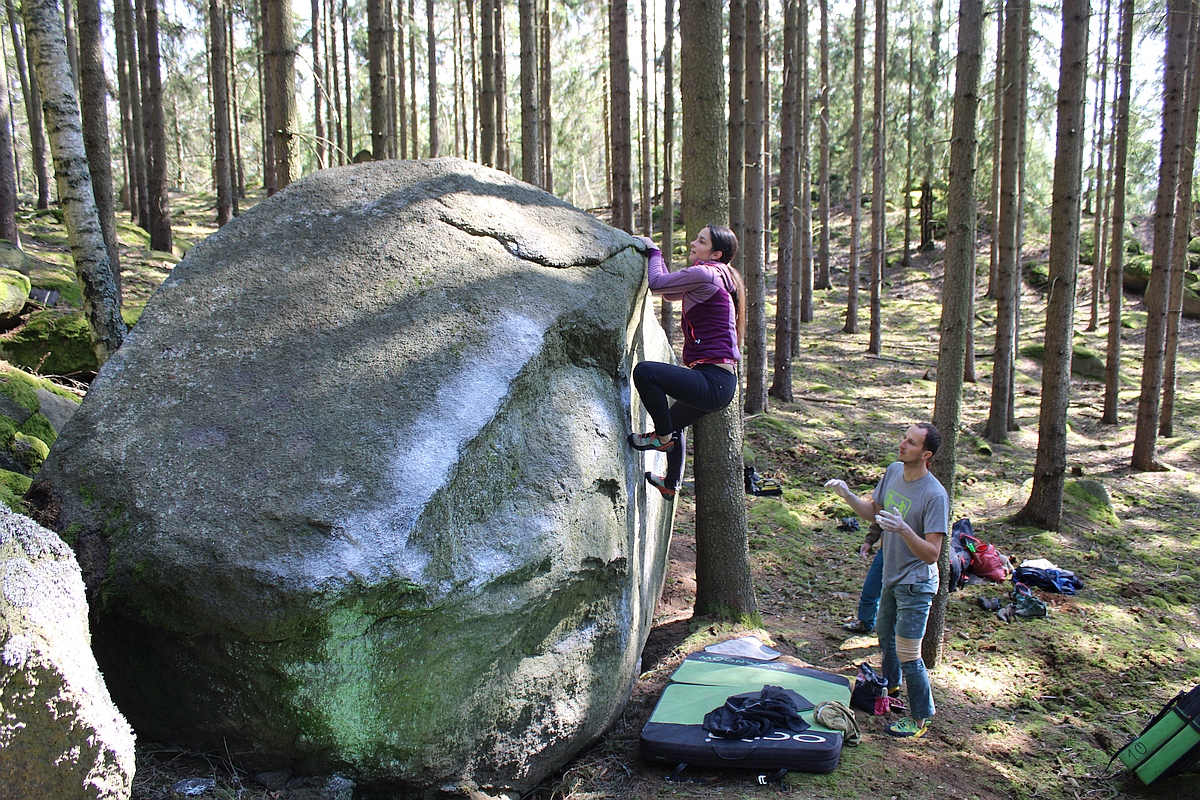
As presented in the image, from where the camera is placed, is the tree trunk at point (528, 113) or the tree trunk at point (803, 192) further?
the tree trunk at point (803, 192)

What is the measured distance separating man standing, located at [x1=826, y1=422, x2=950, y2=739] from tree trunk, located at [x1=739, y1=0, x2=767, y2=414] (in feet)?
20.8

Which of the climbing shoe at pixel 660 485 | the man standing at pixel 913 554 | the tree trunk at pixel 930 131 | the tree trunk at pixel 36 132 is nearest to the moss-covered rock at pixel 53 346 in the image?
the climbing shoe at pixel 660 485

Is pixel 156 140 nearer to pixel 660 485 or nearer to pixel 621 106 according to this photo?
pixel 621 106

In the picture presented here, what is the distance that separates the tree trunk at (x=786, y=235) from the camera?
540 inches

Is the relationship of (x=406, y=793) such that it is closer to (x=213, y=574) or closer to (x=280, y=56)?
(x=213, y=574)

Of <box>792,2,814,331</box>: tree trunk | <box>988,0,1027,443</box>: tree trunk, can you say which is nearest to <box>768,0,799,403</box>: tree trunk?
<box>792,2,814,331</box>: tree trunk

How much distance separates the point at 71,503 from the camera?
3.30 meters

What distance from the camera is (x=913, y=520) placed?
4.90m

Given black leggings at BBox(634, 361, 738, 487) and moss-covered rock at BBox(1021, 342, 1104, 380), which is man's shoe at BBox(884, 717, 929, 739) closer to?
black leggings at BBox(634, 361, 738, 487)

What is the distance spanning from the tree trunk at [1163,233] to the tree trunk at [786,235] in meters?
5.41

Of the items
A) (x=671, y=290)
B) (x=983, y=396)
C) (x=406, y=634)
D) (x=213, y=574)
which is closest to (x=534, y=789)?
(x=406, y=634)

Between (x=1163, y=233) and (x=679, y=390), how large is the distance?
1067 centimetres

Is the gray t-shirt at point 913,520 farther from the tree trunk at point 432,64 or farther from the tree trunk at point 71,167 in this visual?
the tree trunk at point 432,64

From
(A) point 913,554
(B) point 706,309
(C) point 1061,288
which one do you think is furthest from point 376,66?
(A) point 913,554
